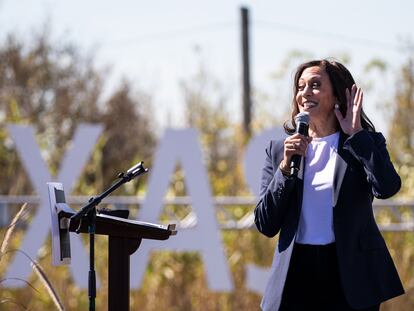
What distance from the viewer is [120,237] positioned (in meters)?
3.28

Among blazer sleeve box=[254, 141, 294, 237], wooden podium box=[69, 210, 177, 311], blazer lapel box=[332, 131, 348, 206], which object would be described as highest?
blazer lapel box=[332, 131, 348, 206]

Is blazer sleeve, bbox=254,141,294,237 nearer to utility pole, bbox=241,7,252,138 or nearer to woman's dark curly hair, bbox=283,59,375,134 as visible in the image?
woman's dark curly hair, bbox=283,59,375,134

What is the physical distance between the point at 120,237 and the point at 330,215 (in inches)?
25.8

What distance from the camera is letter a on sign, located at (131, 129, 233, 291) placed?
7727 millimetres

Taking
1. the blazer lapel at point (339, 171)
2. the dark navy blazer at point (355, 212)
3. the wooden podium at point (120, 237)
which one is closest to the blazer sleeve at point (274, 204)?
the dark navy blazer at point (355, 212)

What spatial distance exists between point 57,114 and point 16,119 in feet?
30.1

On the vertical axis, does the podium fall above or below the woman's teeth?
below

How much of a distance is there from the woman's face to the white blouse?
0.08 m

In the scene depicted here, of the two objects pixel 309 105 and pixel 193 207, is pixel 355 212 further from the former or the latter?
pixel 193 207

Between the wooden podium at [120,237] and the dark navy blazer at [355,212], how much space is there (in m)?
0.32

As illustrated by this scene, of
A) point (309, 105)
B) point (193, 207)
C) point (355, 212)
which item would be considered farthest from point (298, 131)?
point (193, 207)

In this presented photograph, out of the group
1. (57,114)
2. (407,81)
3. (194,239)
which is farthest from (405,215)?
(57,114)

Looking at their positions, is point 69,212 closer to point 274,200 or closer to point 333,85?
point 274,200

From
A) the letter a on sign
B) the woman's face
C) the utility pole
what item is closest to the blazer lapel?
the woman's face
